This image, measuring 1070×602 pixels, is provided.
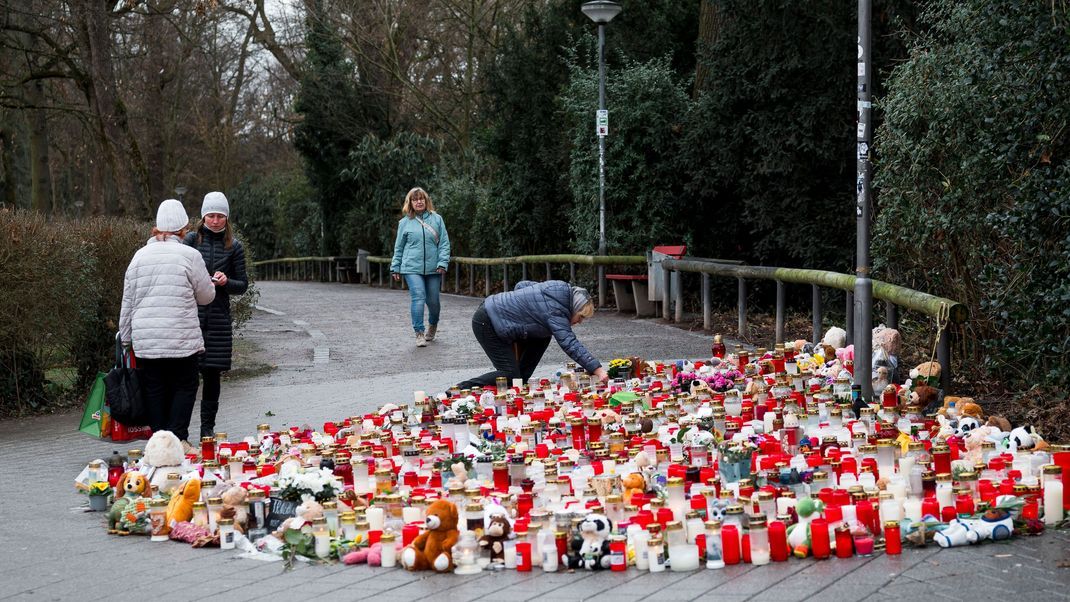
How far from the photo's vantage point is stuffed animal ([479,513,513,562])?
5.59 metres

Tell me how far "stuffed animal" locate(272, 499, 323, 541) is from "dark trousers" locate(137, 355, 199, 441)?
2537mm

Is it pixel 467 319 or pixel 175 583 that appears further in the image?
pixel 467 319

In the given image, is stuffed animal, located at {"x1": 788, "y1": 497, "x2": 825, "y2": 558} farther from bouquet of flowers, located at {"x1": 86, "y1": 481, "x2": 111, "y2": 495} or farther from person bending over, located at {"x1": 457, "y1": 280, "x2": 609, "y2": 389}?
person bending over, located at {"x1": 457, "y1": 280, "x2": 609, "y2": 389}

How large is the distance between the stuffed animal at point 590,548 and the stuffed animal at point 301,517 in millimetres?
1249

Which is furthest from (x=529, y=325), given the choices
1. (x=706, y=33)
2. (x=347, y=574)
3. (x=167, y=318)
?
(x=706, y=33)

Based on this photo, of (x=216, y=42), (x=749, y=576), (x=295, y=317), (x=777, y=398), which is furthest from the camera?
(x=216, y=42)

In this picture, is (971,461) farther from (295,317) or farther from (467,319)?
(295,317)

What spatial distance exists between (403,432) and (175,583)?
10.2 ft

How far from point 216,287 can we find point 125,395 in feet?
4.29

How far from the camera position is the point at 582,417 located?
8.20 m

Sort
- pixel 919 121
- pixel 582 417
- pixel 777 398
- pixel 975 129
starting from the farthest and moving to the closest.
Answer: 1. pixel 919 121
2. pixel 975 129
3. pixel 777 398
4. pixel 582 417

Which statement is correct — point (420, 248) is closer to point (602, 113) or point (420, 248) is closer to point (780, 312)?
point (780, 312)

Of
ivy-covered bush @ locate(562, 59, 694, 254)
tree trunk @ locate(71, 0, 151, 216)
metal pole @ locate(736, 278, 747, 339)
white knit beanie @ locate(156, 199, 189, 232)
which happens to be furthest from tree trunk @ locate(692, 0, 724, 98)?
white knit beanie @ locate(156, 199, 189, 232)

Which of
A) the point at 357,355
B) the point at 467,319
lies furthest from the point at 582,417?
the point at 467,319
